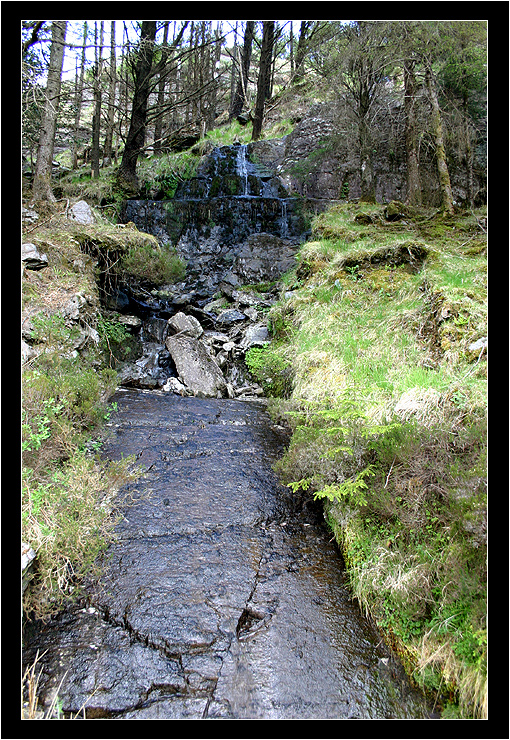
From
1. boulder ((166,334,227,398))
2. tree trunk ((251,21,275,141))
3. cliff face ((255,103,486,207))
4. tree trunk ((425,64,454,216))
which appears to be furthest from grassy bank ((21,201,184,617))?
tree trunk ((251,21,275,141))

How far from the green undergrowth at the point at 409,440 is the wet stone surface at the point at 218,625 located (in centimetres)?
27

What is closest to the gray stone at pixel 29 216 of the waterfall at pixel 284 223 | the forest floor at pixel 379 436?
the forest floor at pixel 379 436

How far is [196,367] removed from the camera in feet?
25.3

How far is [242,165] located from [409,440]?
1603 centimetres

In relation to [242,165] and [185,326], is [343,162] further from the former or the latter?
[185,326]

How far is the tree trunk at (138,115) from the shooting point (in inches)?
472

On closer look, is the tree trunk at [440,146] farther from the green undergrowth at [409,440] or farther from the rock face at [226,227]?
the rock face at [226,227]

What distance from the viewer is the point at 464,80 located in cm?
1038

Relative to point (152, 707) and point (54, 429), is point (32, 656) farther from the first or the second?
point (54, 429)

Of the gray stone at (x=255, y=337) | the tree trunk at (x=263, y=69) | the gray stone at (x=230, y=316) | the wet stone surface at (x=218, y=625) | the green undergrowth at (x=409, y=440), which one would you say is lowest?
the wet stone surface at (x=218, y=625)

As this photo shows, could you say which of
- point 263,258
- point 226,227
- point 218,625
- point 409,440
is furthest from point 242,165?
point 218,625

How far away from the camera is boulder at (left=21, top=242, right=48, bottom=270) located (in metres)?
6.32
